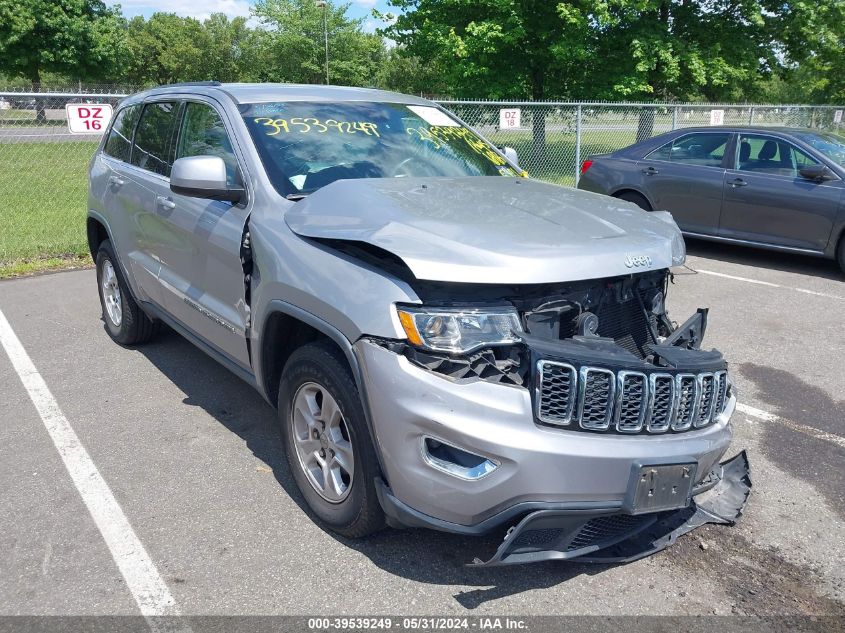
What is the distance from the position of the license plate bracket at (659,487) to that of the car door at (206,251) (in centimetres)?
200

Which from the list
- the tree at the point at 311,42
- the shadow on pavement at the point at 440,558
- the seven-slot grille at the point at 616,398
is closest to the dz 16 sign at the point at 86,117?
the shadow on pavement at the point at 440,558

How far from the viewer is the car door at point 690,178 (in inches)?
346

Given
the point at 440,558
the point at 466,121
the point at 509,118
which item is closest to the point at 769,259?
the point at 509,118

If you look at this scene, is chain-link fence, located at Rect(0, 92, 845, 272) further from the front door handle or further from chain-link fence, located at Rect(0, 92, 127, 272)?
the front door handle

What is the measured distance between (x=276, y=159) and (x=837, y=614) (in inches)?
123

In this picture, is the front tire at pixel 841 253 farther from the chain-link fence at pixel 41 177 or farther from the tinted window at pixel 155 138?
the chain-link fence at pixel 41 177

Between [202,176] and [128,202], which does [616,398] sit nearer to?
[202,176]

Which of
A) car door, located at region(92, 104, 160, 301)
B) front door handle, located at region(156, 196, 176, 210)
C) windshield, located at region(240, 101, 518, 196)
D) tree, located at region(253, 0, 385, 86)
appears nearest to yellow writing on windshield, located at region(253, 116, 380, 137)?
windshield, located at region(240, 101, 518, 196)

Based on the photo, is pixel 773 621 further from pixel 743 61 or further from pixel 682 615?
pixel 743 61

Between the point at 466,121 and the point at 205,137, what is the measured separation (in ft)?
32.4

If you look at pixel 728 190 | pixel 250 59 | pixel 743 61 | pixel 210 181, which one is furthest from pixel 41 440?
pixel 250 59

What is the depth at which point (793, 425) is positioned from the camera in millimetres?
4402

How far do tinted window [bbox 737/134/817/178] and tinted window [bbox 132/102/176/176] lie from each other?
6.68m

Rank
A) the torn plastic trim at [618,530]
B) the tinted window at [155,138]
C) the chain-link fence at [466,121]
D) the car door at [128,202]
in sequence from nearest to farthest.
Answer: the torn plastic trim at [618,530] < the tinted window at [155,138] < the car door at [128,202] < the chain-link fence at [466,121]
